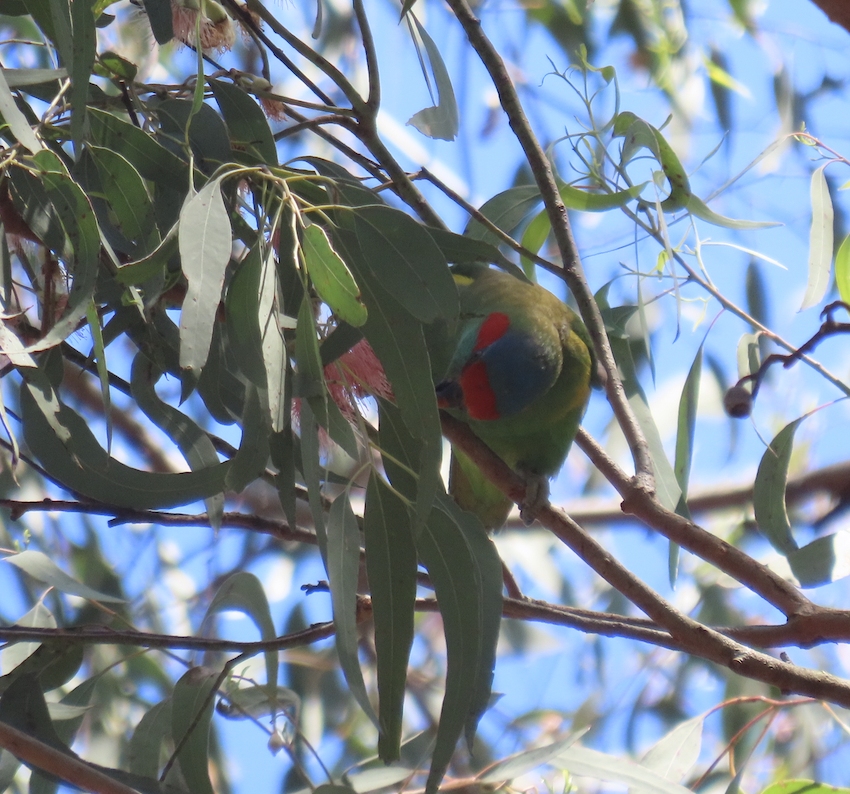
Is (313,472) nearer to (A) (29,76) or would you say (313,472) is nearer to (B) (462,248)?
→ (B) (462,248)

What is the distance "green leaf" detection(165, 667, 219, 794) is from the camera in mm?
1129

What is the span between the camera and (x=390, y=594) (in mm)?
969

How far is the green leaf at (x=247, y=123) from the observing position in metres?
1.17

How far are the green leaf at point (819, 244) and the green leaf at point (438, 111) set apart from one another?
1.94ft

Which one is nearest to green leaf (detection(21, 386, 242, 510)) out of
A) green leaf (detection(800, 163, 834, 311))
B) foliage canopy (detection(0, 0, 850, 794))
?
foliage canopy (detection(0, 0, 850, 794))

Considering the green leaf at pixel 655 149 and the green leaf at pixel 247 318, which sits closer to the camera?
the green leaf at pixel 247 318

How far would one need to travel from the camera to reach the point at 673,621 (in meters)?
0.98

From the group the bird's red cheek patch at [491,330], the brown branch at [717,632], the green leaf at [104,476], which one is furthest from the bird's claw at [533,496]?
the green leaf at [104,476]

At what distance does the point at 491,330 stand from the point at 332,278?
2.19ft

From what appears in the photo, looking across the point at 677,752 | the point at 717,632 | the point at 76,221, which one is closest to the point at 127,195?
the point at 76,221

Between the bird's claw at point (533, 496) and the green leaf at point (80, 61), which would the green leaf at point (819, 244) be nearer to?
the bird's claw at point (533, 496)

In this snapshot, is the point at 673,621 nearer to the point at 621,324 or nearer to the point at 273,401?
the point at 273,401

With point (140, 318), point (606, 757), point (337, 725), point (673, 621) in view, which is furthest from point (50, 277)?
point (337, 725)

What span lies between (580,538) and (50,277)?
72 cm
